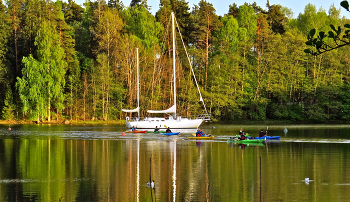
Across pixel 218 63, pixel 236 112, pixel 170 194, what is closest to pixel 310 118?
pixel 236 112

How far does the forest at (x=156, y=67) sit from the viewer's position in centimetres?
8575

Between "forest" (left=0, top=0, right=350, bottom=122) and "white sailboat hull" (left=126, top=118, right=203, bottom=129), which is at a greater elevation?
"forest" (left=0, top=0, right=350, bottom=122)

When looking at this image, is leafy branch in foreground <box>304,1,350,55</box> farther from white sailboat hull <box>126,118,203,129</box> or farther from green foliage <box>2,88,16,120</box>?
green foliage <box>2,88,16,120</box>

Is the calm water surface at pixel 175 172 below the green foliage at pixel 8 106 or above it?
below

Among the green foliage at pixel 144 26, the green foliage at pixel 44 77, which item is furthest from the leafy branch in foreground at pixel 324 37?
the green foliage at pixel 144 26

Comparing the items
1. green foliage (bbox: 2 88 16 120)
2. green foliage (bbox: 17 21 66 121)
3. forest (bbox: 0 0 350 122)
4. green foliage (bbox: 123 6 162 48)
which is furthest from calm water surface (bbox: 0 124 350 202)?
green foliage (bbox: 123 6 162 48)

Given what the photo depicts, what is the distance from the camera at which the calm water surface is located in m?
21.0

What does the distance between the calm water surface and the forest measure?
43.1 meters

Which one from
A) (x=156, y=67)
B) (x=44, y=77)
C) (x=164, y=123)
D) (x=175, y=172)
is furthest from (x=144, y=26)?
(x=175, y=172)

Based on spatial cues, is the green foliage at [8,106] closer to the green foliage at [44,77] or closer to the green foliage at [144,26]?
the green foliage at [44,77]

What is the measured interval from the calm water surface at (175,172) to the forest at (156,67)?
43073mm

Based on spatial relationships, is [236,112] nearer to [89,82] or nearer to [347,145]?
[89,82]

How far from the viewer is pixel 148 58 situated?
9238 centimetres

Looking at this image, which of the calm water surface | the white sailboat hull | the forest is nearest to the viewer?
the calm water surface
